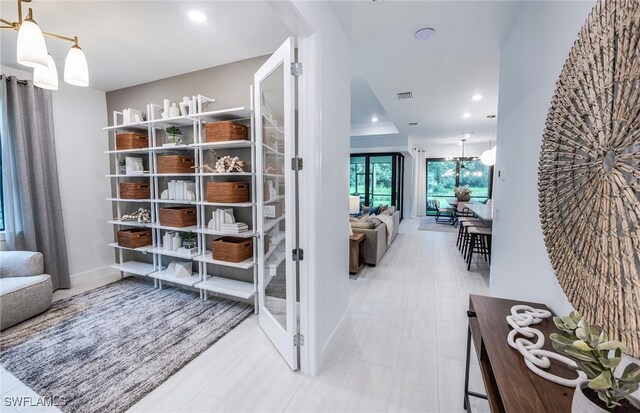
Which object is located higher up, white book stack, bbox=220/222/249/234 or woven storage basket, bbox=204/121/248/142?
woven storage basket, bbox=204/121/248/142

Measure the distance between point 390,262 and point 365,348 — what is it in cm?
250

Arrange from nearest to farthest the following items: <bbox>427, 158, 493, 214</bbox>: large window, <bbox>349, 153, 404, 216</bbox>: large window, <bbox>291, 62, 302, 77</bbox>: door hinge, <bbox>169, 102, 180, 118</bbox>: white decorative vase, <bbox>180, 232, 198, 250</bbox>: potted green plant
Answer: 1. <bbox>291, 62, 302, 77</bbox>: door hinge
2. <bbox>169, 102, 180, 118</bbox>: white decorative vase
3. <bbox>180, 232, 198, 250</bbox>: potted green plant
4. <bbox>349, 153, 404, 216</bbox>: large window
5. <bbox>427, 158, 493, 214</bbox>: large window

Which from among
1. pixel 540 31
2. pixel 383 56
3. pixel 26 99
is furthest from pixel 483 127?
pixel 26 99

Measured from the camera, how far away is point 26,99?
125 inches

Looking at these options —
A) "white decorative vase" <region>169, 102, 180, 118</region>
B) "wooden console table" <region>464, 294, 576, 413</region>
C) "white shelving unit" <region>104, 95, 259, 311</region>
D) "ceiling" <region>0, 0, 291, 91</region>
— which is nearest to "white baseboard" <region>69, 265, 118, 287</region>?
"white shelving unit" <region>104, 95, 259, 311</region>

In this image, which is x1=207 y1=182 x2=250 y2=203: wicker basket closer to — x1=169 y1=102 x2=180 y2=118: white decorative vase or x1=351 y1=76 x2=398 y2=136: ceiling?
x1=169 y1=102 x2=180 y2=118: white decorative vase

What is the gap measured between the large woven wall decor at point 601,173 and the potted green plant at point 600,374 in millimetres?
125

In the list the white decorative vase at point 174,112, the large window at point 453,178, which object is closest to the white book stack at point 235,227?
the white decorative vase at point 174,112

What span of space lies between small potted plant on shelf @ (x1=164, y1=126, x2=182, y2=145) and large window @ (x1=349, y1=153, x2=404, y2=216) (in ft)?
21.7

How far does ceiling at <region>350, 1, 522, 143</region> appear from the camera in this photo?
2088 millimetres

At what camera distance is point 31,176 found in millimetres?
3246

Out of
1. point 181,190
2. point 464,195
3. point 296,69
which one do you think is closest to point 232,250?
point 181,190

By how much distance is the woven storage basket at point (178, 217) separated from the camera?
3209 mm

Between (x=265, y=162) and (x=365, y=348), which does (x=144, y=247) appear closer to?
(x=265, y=162)
